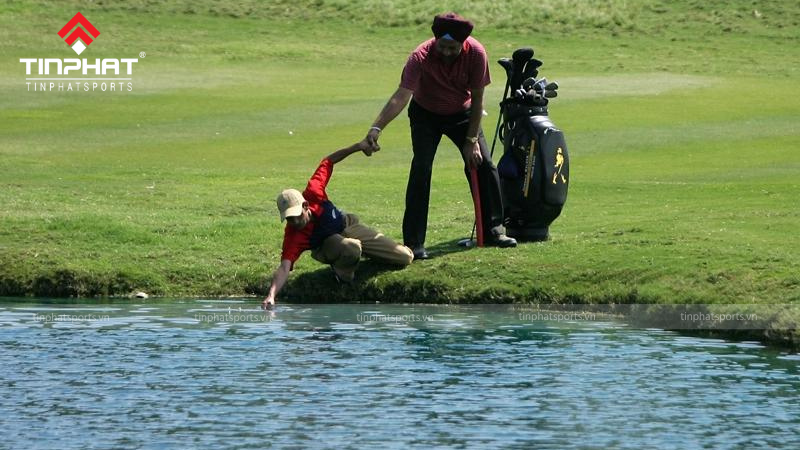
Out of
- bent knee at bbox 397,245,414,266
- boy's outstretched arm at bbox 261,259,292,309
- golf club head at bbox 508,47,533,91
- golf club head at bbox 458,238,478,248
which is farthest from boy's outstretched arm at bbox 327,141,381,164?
golf club head at bbox 508,47,533,91

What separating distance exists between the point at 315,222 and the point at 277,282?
2.66ft

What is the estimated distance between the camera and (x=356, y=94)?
1335 inches

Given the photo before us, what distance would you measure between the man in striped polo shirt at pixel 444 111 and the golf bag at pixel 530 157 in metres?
0.33

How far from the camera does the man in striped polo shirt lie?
13961mm

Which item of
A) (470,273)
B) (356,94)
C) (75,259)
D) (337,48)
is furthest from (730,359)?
(337,48)

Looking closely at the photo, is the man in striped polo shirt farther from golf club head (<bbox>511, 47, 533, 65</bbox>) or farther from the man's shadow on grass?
golf club head (<bbox>511, 47, 533, 65</bbox>)

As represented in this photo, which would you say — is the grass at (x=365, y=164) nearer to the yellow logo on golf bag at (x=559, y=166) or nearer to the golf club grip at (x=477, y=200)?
the golf club grip at (x=477, y=200)

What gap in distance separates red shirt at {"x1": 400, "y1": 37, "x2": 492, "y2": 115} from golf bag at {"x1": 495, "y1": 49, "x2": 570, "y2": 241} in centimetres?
84

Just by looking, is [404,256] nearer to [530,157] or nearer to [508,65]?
[530,157]

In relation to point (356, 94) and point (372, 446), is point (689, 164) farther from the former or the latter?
point (372, 446)

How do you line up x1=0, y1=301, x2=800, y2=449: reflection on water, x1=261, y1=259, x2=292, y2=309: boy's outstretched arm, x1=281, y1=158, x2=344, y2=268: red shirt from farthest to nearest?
1. x1=281, y1=158, x2=344, y2=268: red shirt
2. x1=261, y1=259, x2=292, y2=309: boy's outstretched arm
3. x1=0, y1=301, x2=800, y2=449: reflection on water

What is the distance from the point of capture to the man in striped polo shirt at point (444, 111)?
13961 millimetres

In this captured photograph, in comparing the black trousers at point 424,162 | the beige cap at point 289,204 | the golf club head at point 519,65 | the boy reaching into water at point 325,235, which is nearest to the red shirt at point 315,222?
the boy reaching into water at point 325,235

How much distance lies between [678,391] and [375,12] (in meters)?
44.5
